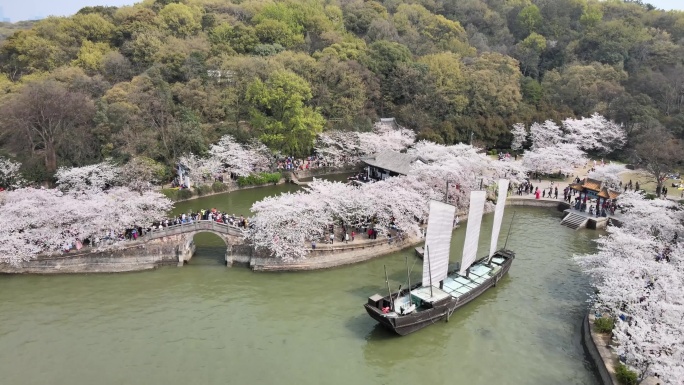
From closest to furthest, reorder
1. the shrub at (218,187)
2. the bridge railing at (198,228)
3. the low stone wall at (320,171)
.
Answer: the bridge railing at (198,228) < the shrub at (218,187) < the low stone wall at (320,171)

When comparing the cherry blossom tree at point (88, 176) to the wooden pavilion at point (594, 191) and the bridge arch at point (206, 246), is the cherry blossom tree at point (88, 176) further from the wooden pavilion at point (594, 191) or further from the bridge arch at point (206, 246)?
the wooden pavilion at point (594, 191)

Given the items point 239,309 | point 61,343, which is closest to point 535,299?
point 239,309

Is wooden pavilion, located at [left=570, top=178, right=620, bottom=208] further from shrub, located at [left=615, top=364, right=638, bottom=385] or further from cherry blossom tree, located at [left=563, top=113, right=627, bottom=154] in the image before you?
shrub, located at [left=615, top=364, right=638, bottom=385]

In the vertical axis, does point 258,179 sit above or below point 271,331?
above

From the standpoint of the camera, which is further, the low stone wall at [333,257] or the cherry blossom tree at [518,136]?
the cherry blossom tree at [518,136]

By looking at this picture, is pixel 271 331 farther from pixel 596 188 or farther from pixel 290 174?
pixel 596 188

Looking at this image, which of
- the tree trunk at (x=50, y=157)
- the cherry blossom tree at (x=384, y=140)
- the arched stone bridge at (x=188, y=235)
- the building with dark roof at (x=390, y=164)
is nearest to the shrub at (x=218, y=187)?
the tree trunk at (x=50, y=157)

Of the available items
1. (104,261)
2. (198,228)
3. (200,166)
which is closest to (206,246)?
(198,228)
